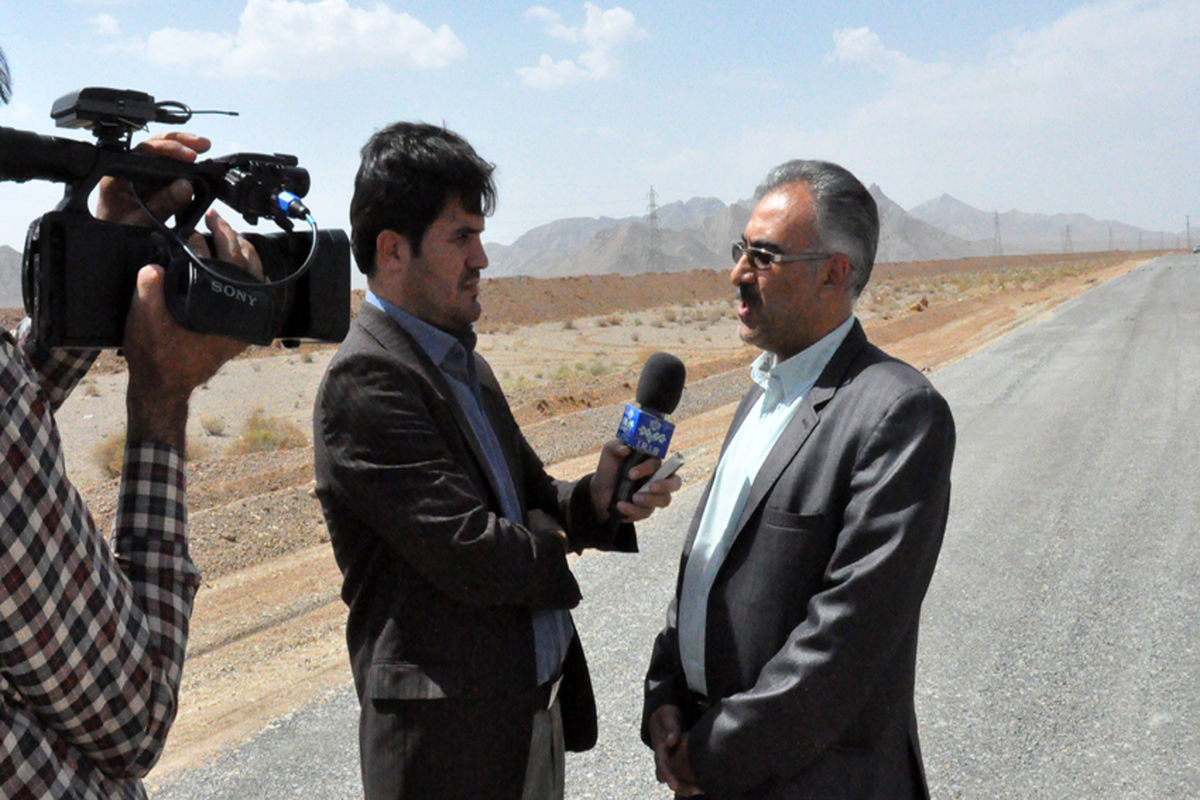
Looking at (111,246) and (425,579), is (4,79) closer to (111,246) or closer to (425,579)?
(111,246)

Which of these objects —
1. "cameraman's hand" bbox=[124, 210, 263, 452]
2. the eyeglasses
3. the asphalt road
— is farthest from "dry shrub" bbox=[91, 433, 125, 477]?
"cameraman's hand" bbox=[124, 210, 263, 452]

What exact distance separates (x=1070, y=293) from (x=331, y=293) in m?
38.7

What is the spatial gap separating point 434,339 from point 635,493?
61 centimetres

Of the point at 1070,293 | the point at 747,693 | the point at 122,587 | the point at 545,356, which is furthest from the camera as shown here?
the point at 1070,293

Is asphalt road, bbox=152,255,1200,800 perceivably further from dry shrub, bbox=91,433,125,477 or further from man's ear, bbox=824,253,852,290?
dry shrub, bbox=91,433,125,477

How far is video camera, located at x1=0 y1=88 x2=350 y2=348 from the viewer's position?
1.44 metres

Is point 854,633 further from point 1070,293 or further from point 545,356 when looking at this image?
point 1070,293

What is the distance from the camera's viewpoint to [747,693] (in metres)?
2.08

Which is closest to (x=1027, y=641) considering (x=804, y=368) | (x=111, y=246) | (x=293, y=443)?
(x=804, y=368)

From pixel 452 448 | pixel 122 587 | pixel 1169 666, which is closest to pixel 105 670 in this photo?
pixel 122 587

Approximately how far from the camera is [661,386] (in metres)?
2.55

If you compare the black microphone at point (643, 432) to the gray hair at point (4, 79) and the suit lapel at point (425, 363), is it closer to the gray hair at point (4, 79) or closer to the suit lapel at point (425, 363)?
the suit lapel at point (425, 363)

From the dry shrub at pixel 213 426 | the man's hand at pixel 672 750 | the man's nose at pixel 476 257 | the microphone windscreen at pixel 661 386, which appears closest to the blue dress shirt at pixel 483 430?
the man's nose at pixel 476 257

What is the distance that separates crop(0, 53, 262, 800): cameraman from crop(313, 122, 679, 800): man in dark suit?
0.60m
